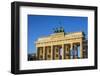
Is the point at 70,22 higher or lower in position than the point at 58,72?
higher

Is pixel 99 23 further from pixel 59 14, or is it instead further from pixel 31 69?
pixel 31 69

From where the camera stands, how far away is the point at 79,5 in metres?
1.38

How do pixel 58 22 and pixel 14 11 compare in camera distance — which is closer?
pixel 14 11

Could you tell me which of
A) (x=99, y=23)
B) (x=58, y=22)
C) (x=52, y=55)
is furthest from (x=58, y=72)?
(x=99, y=23)

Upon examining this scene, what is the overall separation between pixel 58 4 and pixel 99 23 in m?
0.27

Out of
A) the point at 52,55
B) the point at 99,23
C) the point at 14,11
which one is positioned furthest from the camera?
the point at 99,23

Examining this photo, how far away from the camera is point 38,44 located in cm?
130

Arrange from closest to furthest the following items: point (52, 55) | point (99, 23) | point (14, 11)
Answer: point (14, 11)
point (52, 55)
point (99, 23)

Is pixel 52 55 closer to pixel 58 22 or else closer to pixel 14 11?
pixel 58 22

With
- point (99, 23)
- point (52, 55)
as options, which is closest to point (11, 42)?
point (52, 55)

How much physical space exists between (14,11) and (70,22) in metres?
0.30

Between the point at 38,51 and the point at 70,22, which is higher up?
the point at 70,22

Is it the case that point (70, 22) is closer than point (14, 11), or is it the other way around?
point (14, 11)
